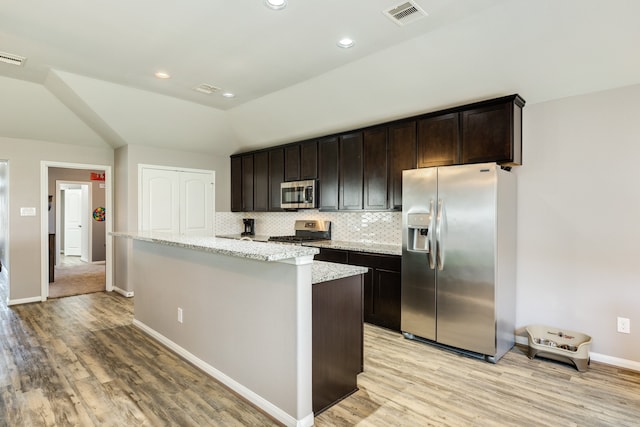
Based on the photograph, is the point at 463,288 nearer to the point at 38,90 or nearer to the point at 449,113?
the point at 449,113

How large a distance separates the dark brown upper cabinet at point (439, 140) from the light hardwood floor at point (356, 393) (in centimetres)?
192

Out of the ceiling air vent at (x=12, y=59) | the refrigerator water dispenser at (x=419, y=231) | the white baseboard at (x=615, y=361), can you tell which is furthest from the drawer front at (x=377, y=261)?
the ceiling air vent at (x=12, y=59)

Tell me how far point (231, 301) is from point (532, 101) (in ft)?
10.9

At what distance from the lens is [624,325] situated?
3.00 m

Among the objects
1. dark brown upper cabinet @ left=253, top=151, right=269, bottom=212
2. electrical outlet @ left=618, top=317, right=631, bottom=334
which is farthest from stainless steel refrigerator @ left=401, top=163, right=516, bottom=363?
dark brown upper cabinet @ left=253, top=151, right=269, bottom=212

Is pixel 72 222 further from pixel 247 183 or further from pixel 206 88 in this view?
pixel 206 88

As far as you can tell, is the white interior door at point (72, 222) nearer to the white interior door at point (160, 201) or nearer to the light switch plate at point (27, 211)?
the light switch plate at point (27, 211)

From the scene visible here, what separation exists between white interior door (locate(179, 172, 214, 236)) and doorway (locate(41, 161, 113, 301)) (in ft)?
3.76

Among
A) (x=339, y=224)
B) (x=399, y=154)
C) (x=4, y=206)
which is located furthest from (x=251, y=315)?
(x=4, y=206)

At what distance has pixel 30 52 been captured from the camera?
3.44 meters

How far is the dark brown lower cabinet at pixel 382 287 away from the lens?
3838mm

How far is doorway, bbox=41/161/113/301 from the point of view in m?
5.78

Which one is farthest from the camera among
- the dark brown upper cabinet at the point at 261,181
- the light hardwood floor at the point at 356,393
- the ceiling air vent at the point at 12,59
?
the dark brown upper cabinet at the point at 261,181

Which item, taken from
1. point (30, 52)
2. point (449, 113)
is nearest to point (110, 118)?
point (30, 52)
